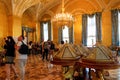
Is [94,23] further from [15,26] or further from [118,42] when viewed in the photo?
[15,26]

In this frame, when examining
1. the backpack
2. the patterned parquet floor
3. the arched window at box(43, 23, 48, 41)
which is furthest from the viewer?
the arched window at box(43, 23, 48, 41)

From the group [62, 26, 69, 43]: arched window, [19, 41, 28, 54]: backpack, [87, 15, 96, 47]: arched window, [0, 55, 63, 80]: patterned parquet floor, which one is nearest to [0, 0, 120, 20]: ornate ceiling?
[87, 15, 96, 47]: arched window

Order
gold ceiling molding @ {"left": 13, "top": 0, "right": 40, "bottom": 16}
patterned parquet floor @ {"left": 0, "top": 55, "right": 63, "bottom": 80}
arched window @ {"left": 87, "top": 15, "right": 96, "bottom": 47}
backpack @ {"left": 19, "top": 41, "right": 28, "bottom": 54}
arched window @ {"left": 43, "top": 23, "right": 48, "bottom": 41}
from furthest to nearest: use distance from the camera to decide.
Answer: arched window @ {"left": 43, "top": 23, "right": 48, "bottom": 41}
arched window @ {"left": 87, "top": 15, "right": 96, "bottom": 47}
gold ceiling molding @ {"left": 13, "top": 0, "right": 40, "bottom": 16}
patterned parquet floor @ {"left": 0, "top": 55, "right": 63, "bottom": 80}
backpack @ {"left": 19, "top": 41, "right": 28, "bottom": 54}

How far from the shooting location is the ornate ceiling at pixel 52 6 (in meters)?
14.9

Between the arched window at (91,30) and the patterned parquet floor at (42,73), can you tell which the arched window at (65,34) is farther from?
the patterned parquet floor at (42,73)

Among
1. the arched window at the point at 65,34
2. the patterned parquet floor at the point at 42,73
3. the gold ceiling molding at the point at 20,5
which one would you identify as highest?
the gold ceiling molding at the point at 20,5

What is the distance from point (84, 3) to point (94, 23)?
2.14 metres

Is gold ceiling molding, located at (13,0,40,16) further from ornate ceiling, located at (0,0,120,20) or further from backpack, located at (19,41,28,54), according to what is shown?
backpack, located at (19,41,28,54)

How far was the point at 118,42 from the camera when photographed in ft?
47.2

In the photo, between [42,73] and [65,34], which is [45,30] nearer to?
[65,34]

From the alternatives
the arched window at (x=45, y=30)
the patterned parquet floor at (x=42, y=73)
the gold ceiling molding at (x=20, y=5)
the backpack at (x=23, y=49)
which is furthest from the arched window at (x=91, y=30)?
the backpack at (x=23, y=49)

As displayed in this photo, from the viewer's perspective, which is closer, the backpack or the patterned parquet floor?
the backpack

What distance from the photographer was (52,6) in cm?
1833

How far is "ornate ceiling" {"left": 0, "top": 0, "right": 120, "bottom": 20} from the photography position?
14.9 m
